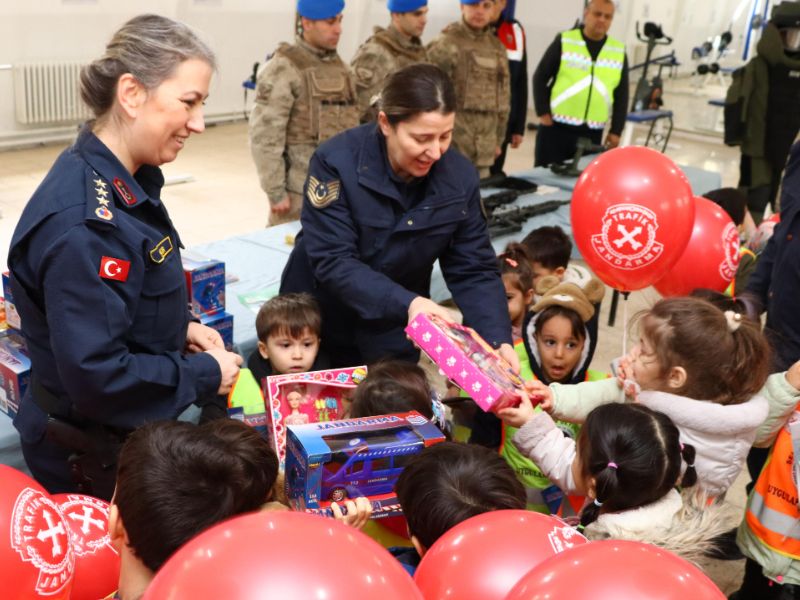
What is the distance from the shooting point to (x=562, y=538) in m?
1.40

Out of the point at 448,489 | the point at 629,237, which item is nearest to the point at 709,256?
the point at 629,237

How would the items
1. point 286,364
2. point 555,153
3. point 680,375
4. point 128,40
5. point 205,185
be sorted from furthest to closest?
point 205,185 → point 555,153 → point 286,364 → point 680,375 → point 128,40

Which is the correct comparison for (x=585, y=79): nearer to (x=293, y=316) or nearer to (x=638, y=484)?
(x=293, y=316)

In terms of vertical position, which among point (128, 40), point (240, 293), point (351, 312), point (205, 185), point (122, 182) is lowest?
point (205, 185)

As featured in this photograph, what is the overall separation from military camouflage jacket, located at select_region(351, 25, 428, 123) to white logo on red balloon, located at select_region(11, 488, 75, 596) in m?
4.36

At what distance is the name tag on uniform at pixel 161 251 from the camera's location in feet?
5.74

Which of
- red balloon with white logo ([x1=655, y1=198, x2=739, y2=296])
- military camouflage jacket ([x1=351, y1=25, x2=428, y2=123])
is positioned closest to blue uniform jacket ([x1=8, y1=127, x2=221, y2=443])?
red balloon with white logo ([x1=655, y1=198, x2=739, y2=296])

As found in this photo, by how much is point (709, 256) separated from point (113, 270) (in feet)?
8.01

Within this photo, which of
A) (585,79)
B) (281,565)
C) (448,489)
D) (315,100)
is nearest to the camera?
(281,565)

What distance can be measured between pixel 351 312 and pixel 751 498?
4.38ft

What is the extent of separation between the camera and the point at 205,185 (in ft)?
25.3

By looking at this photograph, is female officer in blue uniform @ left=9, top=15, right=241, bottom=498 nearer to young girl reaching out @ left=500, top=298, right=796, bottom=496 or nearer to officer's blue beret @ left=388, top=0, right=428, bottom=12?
young girl reaching out @ left=500, top=298, right=796, bottom=496

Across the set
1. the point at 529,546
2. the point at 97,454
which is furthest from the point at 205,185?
the point at 529,546

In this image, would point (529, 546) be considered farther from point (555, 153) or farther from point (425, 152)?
point (555, 153)
